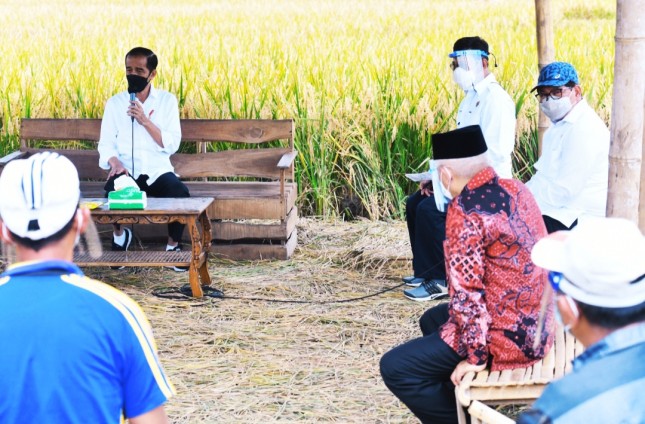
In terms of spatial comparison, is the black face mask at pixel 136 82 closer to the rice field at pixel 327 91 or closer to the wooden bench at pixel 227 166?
the wooden bench at pixel 227 166

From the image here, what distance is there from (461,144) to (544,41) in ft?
11.8

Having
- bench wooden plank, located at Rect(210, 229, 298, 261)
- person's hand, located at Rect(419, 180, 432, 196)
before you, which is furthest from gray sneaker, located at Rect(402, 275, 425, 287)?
bench wooden plank, located at Rect(210, 229, 298, 261)

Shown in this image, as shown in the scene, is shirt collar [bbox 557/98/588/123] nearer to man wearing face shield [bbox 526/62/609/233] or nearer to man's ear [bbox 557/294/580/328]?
man wearing face shield [bbox 526/62/609/233]

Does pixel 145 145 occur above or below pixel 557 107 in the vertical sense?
below

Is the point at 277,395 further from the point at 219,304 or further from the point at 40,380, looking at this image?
the point at 40,380

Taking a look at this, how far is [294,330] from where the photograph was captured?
5.47 meters

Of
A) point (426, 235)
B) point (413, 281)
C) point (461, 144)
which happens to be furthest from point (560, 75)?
point (461, 144)

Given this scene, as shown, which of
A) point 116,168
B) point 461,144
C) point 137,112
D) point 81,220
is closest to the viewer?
point 81,220

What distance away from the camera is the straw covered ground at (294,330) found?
14.5 feet

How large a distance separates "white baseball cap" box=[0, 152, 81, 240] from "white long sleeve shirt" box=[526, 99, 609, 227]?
3.61m

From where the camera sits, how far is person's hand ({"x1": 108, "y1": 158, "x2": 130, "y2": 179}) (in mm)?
6691

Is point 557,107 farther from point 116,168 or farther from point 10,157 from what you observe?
point 10,157

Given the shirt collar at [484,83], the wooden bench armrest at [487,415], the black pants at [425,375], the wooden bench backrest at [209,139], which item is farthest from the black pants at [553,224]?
the wooden bench armrest at [487,415]

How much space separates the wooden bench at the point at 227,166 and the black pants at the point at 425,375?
11.1 feet
